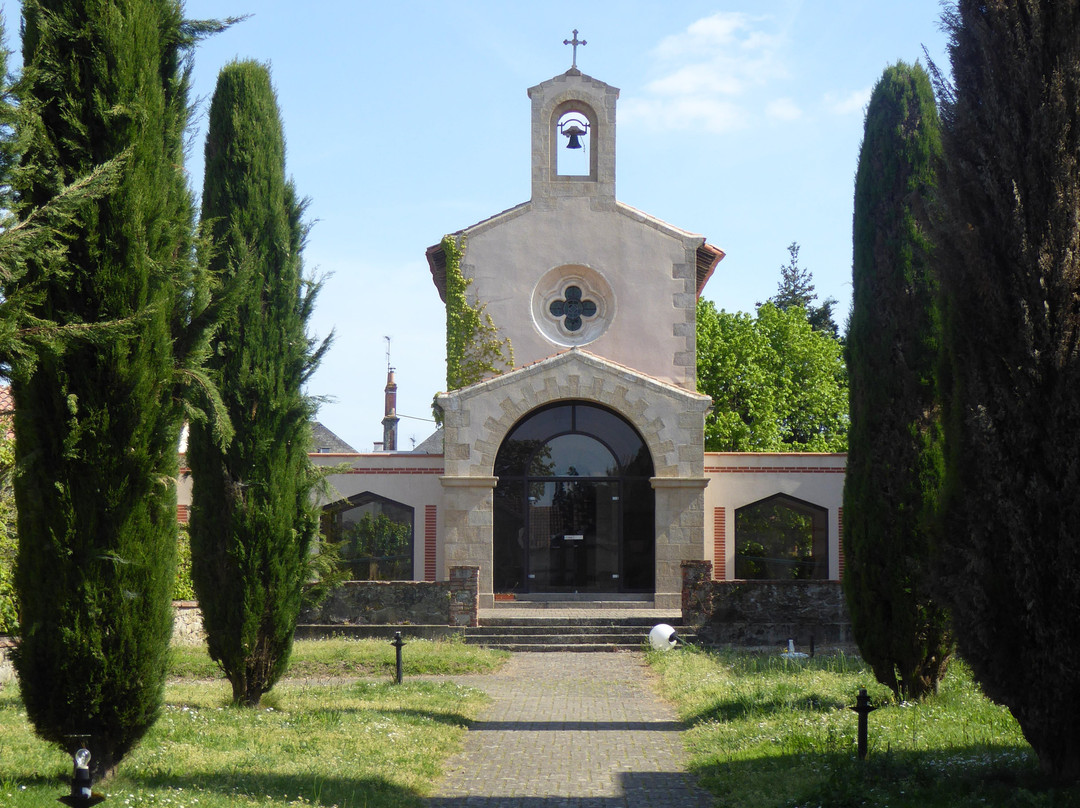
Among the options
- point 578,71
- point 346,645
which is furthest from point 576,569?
point 578,71

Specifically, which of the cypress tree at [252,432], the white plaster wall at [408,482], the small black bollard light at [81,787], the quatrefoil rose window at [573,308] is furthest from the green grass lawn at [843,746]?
the quatrefoil rose window at [573,308]

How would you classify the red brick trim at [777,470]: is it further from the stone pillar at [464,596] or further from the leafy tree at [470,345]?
the stone pillar at [464,596]

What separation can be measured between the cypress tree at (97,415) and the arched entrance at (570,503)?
15541 millimetres

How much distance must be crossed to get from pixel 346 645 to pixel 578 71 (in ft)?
47.5

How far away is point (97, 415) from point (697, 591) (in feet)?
44.5

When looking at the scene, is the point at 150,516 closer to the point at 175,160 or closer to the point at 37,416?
the point at 37,416

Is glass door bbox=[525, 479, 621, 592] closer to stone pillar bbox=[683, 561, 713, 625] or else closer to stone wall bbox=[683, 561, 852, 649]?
stone pillar bbox=[683, 561, 713, 625]

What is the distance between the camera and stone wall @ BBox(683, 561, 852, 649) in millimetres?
18531

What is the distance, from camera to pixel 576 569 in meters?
23.1

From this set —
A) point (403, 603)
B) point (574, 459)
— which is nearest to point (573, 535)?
point (574, 459)

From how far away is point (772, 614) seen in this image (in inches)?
735

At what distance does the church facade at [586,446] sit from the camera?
22.1 m

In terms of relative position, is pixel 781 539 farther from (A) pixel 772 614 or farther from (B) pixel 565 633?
(B) pixel 565 633

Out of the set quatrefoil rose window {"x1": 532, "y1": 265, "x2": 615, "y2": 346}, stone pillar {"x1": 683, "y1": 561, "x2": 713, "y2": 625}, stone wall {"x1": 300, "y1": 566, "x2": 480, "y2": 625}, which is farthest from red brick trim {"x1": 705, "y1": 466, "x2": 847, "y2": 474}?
stone wall {"x1": 300, "y1": 566, "x2": 480, "y2": 625}
